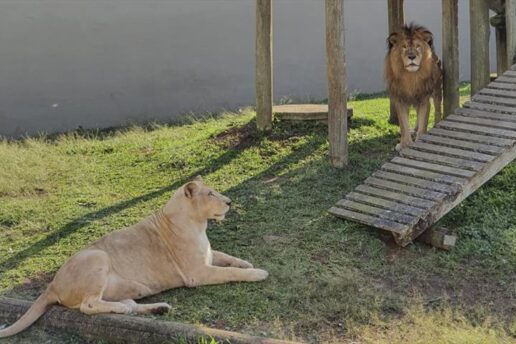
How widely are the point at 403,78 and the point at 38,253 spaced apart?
4130 millimetres

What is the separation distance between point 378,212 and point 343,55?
204 centimetres

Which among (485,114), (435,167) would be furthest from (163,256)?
(485,114)

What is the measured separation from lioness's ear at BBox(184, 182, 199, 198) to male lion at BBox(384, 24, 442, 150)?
3376 millimetres

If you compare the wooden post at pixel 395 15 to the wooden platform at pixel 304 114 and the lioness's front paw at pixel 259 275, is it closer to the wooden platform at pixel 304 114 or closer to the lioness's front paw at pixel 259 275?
the wooden platform at pixel 304 114

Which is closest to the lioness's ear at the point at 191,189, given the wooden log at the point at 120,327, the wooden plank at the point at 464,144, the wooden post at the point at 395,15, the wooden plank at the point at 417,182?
the wooden log at the point at 120,327

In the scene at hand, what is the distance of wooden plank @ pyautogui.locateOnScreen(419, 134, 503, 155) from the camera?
6.88 metres

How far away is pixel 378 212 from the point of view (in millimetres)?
6582

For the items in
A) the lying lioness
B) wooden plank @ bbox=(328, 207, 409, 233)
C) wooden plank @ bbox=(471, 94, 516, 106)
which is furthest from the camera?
wooden plank @ bbox=(471, 94, 516, 106)

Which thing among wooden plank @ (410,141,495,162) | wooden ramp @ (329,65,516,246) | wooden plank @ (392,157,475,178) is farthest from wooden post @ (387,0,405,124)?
wooden plank @ (392,157,475,178)

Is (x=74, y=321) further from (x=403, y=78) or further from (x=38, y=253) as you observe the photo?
(x=403, y=78)

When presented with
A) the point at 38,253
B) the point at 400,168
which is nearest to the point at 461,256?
the point at 400,168

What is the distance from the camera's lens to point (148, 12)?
38.6 ft

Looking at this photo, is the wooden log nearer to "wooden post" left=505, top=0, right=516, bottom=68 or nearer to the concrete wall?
"wooden post" left=505, top=0, right=516, bottom=68

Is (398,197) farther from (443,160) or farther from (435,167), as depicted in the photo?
(443,160)
